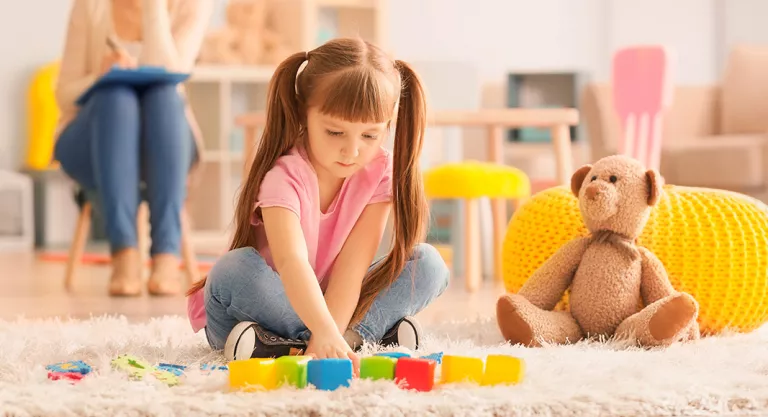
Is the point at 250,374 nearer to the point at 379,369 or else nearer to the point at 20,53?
the point at 379,369

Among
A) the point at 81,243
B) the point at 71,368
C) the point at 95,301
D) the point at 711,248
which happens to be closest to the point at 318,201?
the point at 71,368

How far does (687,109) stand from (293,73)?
315 centimetres

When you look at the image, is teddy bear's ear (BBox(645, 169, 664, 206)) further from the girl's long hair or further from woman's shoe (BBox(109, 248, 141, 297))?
woman's shoe (BBox(109, 248, 141, 297))

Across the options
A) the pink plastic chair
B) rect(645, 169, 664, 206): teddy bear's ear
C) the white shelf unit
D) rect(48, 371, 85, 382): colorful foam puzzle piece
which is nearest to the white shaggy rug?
rect(48, 371, 85, 382): colorful foam puzzle piece

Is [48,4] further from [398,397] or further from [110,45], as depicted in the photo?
[398,397]

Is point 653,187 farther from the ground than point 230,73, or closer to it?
closer to it

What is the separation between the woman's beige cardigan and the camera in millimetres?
2365

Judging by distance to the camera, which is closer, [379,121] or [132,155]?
[379,121]

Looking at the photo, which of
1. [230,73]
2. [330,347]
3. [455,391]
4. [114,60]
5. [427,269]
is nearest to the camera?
[455,391]

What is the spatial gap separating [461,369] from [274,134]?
0.42 metres

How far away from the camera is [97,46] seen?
2.42m

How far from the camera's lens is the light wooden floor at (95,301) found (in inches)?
73.1

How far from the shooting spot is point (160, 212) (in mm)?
2281

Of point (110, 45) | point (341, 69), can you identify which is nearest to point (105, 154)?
point (110, 45)
